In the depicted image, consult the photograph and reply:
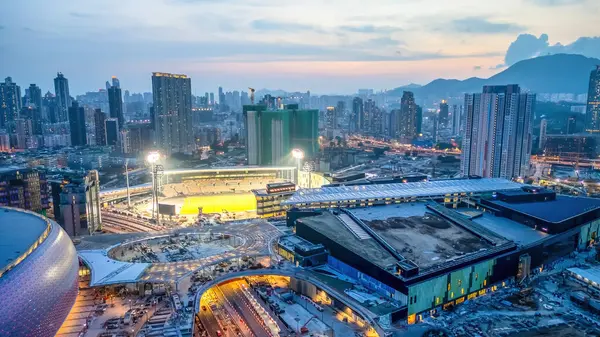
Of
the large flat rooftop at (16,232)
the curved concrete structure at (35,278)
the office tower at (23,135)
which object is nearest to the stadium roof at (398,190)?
the curved concrete structure at (35,278)

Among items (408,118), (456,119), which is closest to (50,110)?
(408,118)

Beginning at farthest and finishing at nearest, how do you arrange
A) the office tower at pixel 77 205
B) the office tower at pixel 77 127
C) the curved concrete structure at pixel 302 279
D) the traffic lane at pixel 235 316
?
the office tower at pixel 77 127
the office tower at pixel 77 205
the traffic lane at pixel 235 316
the curved concrete structure at pixel 302 279

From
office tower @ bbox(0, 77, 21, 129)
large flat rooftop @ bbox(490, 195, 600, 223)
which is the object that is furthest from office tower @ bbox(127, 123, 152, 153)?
large flat rooftop @ bbox(490, 195, 600, 223)

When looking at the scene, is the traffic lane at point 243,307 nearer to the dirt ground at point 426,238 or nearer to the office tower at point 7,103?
the dirt ground at point 426,238

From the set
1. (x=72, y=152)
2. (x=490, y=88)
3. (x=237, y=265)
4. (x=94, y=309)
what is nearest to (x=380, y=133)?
(x=490, y=88)

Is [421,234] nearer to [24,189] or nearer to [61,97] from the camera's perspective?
[24,189]

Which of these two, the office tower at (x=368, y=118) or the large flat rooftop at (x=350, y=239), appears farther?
the office tower at (x=368, y=118)

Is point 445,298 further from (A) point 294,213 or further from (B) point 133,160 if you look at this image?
(B) point 133,160
